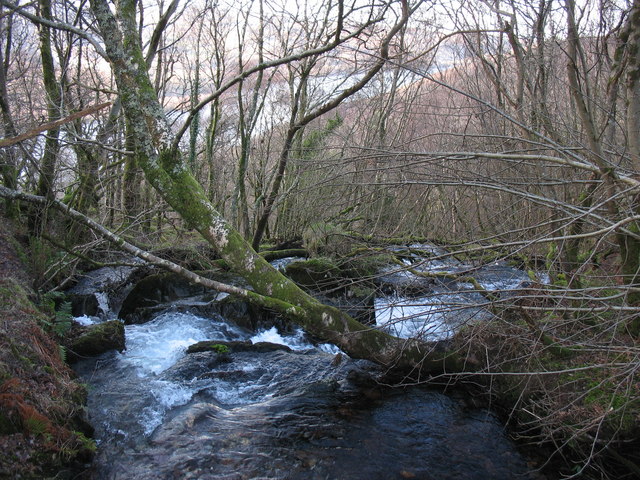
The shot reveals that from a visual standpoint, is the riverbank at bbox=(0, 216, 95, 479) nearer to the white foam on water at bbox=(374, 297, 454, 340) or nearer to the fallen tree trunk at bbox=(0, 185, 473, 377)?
the fallen tree trunk at bbox=(0, 185, 473, 377)

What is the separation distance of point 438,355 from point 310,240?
729 centimetres

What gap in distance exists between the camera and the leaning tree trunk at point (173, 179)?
5.25m

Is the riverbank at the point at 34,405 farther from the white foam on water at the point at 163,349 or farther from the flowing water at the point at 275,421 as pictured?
the white foam on water at the point at 163,349

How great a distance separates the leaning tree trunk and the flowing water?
2.69ft

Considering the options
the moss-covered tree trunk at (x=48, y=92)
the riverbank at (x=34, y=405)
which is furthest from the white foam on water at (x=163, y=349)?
the moss-covered tree trunk at (x=48, y=92)

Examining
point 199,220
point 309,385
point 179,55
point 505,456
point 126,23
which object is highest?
point 179,55

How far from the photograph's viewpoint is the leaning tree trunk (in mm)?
5250

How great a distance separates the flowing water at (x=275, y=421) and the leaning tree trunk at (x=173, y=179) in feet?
2.69

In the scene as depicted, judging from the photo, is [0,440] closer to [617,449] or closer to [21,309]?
[21,309]

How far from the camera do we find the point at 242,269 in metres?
5.37

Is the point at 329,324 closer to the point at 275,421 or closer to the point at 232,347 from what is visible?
the point at 275,421

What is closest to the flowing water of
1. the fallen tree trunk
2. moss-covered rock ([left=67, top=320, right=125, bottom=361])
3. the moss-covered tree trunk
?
moss-covered rock ([left=67, top=320, right=125, bottom=361])

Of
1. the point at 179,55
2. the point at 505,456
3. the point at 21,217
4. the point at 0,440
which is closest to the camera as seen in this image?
the point at 0,440

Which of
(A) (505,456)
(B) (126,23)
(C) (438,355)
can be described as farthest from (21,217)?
(A) (505,456)
